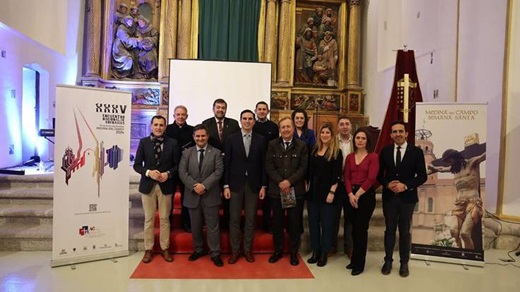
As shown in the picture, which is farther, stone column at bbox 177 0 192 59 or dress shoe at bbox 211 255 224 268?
stone column at bbox 177 0 192 59

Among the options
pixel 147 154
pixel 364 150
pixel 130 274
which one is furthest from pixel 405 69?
pixel 130 274

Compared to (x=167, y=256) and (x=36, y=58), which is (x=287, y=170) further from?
(x=36, y=58)

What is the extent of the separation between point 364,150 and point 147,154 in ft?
6.56

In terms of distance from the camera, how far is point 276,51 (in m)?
7.75

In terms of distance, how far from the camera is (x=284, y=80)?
25.2 ft

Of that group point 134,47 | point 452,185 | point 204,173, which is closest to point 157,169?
point 204,173

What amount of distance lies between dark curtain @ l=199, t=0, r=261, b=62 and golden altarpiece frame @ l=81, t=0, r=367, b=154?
0.51 feet

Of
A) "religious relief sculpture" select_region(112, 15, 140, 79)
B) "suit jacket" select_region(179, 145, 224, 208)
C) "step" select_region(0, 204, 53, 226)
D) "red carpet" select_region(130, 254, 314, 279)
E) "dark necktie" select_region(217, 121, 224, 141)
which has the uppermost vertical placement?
"religious relief sculpture" select_region(112, 15, 140, 79)

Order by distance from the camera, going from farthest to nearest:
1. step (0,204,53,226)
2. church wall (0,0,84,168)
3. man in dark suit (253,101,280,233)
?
church wall (0,0,84,168) → step (0,204,53,226) → man in dark suit (253,101,280,233)

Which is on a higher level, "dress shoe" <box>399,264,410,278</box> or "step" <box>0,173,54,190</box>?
"step" <box>0,173,54,190</box>

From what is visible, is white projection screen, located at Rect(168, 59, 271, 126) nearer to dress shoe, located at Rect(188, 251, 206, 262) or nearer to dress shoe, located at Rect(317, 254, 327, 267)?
dress shoe, located at Rect(188, 251, 206, 262)

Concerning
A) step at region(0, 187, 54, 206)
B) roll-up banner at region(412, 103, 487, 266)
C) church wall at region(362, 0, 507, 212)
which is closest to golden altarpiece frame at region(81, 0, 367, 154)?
church wall at region(362, 0, 507, 212)

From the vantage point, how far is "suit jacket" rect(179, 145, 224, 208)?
3.52m

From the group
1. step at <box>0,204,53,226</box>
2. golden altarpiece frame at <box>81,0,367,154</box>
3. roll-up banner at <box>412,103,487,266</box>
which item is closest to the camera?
roll-up banner at <box>412,103,487,266</box>
